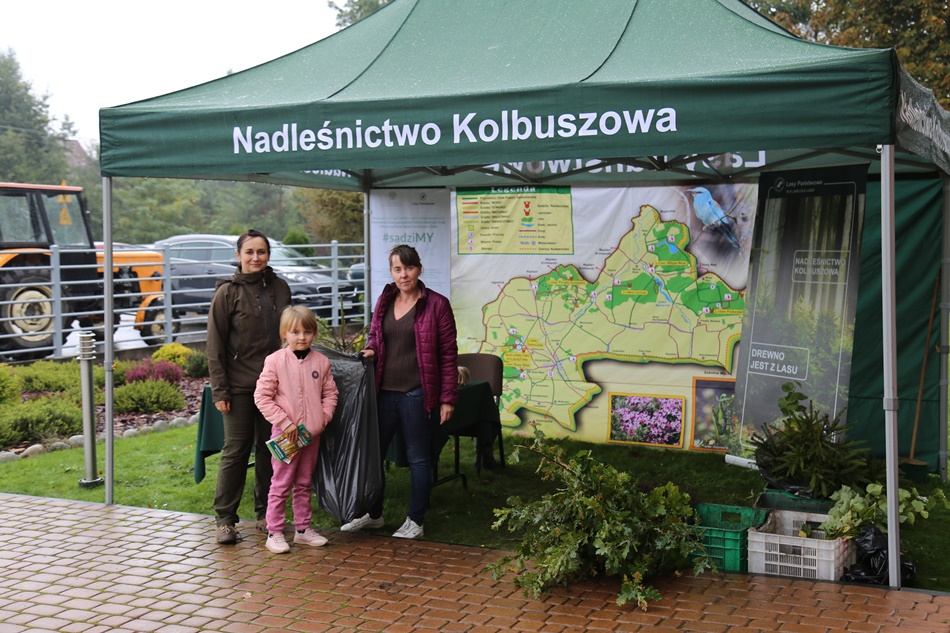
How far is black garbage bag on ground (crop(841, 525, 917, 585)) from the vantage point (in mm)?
5066

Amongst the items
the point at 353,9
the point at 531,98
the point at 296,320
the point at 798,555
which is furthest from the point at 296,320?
the point at 353,9

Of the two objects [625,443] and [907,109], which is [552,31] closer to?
[907,109]

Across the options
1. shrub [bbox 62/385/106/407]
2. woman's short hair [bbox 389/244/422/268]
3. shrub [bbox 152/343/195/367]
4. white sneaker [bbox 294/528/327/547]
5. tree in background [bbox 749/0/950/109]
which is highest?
tree in background [bbox 749/0/950/109]

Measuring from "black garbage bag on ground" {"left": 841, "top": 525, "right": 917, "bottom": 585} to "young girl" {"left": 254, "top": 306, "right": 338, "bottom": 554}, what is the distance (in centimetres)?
302

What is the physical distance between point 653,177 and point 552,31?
8.95ft

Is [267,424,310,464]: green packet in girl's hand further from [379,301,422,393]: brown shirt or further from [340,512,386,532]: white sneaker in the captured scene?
[340,512,386,532]: white sneaker

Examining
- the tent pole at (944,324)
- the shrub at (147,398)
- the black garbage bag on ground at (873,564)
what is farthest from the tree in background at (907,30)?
the black garbage bag on ground at (873,564)

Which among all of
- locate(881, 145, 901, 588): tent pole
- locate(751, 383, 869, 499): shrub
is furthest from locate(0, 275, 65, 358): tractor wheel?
locate(881, 145, 901, 588): tent pole

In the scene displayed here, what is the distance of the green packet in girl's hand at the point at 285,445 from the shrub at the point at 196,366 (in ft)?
23.7

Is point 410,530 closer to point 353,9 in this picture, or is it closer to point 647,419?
point 647,419

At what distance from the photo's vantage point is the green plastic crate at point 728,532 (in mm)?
5301

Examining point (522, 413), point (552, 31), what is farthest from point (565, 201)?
point (552, 31)

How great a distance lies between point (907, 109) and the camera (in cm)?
472

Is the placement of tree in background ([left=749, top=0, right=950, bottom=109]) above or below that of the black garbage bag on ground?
above
